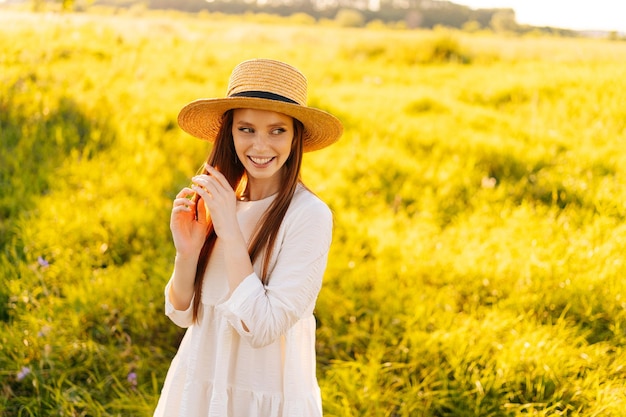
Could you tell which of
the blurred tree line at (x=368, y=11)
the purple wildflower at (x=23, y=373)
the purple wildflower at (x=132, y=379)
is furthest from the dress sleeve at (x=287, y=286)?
the blurred tree line at (x=368, y=11)

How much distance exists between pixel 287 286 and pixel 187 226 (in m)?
0.46

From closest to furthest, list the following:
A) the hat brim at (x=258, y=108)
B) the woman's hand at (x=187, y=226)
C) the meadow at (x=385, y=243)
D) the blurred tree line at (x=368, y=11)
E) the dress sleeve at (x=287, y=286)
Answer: the dress sleeve at (x=287, y=286) < the hat brim at (x=258, y=108) < the woman's hand at (x=187, y=226) < the meadow at (x=385, y=243) < the blurred tree line at (x=368, y=11)

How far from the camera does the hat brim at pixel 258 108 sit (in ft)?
6.59

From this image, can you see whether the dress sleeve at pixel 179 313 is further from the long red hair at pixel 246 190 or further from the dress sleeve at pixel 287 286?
the dress sleeve at pixel 287 286

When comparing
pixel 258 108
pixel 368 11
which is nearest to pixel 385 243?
pixel 258 108

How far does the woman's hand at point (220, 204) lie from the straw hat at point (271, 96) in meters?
0.27

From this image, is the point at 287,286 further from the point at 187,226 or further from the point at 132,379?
the point at 132,379

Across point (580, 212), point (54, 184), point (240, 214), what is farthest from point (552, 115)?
point (240, 214)

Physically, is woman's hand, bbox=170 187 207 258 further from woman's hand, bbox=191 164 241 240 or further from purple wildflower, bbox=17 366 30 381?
purple wildflower, bbox=17 366 30 381

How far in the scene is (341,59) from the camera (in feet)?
37.5

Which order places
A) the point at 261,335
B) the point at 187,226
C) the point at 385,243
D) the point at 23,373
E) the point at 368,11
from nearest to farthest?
the point at 261,335, the point at 187,226, the point at 23,373, the point at 385,243, the point at 368,11

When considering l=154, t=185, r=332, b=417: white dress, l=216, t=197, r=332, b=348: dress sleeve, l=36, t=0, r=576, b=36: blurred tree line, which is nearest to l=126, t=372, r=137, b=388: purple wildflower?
l=154, t=185, r=332, b=417: white dress

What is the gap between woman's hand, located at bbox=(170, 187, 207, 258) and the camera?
83.7 inches

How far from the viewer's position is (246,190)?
235cm
